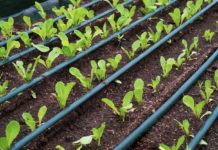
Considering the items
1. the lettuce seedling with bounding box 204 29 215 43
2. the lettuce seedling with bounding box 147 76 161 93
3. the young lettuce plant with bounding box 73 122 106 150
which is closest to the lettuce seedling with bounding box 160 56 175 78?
the lettuce seedling with bounding box 147 76 161 93

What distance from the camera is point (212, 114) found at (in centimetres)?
179

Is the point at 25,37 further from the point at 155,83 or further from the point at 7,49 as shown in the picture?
the point at 155,83

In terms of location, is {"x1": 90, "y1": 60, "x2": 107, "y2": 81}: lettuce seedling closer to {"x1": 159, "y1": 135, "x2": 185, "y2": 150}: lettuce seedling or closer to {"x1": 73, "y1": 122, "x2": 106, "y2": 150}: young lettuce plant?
{"x1": 73, "y1": 122, "x2": 106, "y2": 150}: young lettuce plant

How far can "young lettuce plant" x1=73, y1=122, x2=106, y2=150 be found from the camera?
1.57m

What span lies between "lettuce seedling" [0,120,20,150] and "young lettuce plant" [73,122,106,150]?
247 mm

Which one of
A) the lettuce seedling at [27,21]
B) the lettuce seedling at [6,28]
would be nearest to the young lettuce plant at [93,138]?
the lettuce seedling at [6,28]

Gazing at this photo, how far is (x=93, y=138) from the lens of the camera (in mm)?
1664

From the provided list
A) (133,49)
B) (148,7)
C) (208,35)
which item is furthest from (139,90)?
(148,7)

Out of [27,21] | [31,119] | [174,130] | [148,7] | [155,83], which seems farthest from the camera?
[148,7]

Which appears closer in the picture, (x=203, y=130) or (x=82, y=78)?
(x=203, y=130)

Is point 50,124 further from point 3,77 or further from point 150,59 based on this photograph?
point 150,59

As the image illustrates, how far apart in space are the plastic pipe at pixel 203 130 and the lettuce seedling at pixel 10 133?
0.70 m

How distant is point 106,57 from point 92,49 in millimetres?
100

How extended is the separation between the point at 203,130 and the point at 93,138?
0.48 metres
